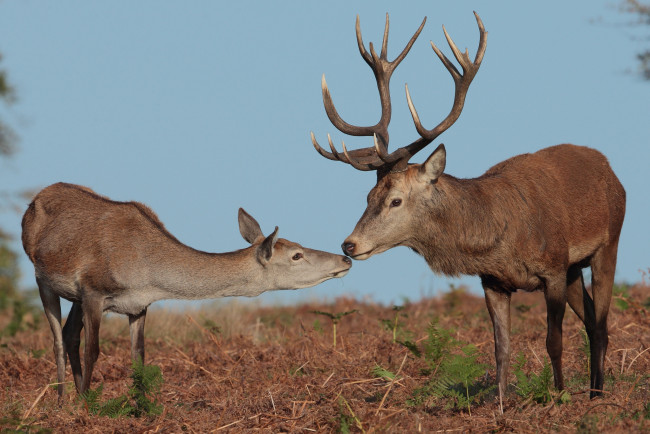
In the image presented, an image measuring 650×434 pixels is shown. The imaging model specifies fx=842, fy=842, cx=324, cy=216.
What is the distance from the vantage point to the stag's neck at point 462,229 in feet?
24.2

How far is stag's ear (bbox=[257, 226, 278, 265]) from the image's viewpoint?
824 cm

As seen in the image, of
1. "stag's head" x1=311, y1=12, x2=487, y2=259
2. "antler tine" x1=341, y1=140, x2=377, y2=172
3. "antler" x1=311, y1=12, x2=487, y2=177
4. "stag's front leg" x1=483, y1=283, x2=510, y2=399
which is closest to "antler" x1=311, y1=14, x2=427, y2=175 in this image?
"antler" x1=311, y1=12, x2=487, y2=177

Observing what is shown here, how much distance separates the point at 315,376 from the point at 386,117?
2.65 metres

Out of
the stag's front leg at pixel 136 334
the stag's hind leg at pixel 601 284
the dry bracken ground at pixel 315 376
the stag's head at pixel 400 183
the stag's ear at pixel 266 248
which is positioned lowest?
the dry bracken ground at pixel 315 376

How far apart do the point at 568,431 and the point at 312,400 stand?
194 centimetres

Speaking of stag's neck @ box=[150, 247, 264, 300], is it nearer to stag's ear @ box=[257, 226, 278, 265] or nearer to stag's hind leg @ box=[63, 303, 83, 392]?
stag's ear @ box=[257, 226, 278, 265]

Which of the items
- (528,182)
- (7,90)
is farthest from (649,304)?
(7,90)

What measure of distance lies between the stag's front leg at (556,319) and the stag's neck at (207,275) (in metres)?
2.81

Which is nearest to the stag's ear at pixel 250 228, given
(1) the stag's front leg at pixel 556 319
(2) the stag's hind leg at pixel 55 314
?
(2) the stag's hind leg at pixel 55 314

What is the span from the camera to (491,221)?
739 cm

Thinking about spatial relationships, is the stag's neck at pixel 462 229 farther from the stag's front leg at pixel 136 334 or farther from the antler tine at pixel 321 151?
the stag's front leg at pixel 136 334

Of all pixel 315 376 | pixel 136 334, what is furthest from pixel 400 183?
pixel 136 334

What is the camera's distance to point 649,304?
37.9 feet

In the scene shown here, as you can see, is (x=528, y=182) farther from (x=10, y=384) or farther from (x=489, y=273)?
(x=10, y=384)
